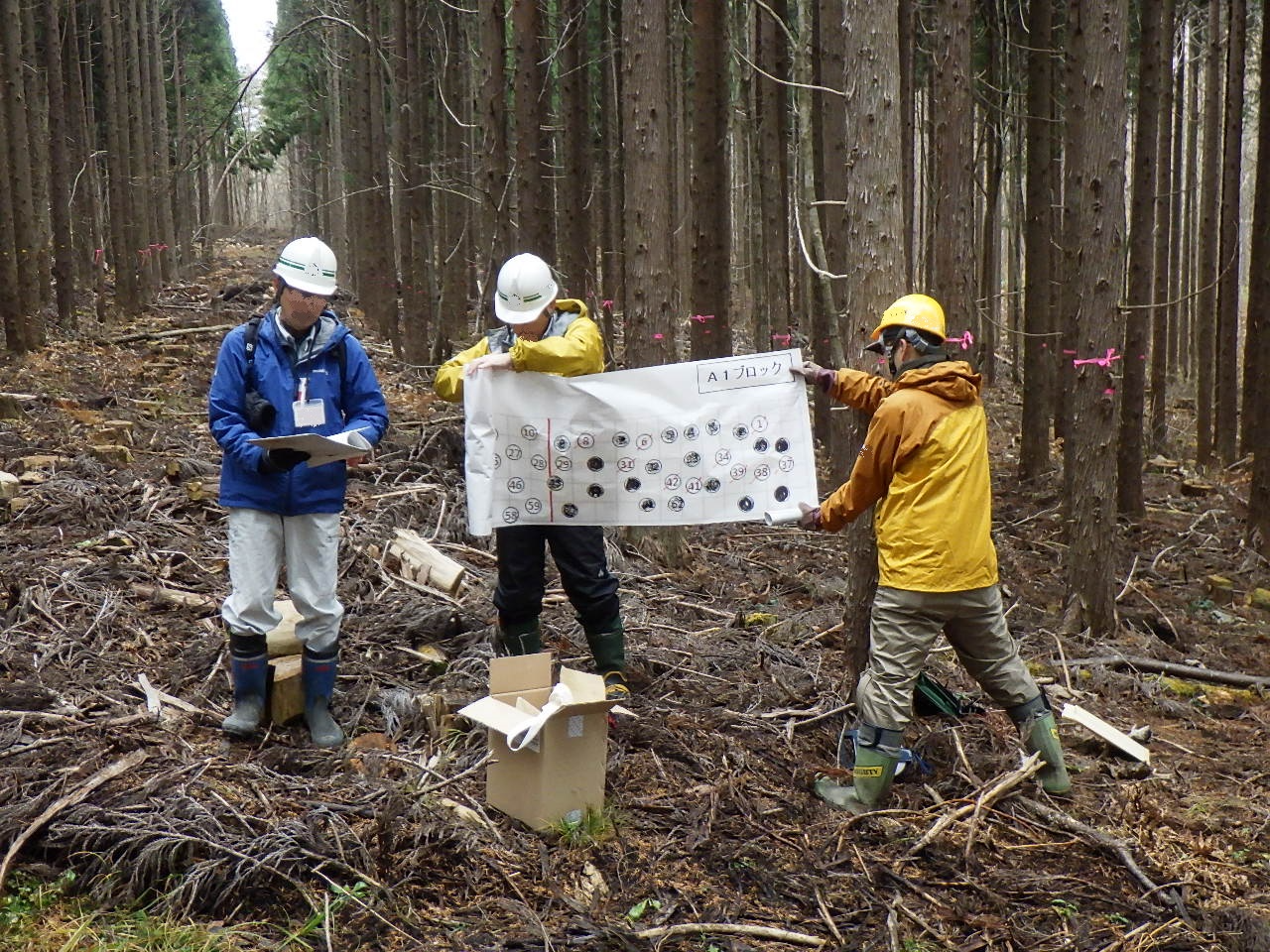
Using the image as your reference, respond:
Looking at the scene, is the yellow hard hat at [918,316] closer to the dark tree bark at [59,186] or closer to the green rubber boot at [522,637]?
the green rubber boot at [522,637]

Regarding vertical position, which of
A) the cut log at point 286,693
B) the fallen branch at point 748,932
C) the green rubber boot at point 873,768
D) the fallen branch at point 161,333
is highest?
the fallen branch at point 161,333

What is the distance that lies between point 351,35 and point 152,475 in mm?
14155

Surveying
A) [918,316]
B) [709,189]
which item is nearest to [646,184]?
[709,189]

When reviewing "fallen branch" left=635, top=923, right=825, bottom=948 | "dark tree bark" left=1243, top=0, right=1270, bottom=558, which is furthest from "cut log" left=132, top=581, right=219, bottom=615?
"dark tree bark" left=1243, top=0, right=1270, bottom=558

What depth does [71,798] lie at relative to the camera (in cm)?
421

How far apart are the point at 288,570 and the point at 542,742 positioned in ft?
5.02

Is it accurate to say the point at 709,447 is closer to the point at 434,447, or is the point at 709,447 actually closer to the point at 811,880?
the point at 811,880

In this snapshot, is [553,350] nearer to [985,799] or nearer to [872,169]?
[872,169]

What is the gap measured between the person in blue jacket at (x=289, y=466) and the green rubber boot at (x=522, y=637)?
896 millimetres

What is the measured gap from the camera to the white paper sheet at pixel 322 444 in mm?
4539

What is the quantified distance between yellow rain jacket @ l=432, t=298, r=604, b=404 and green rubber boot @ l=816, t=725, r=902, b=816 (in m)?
2.13

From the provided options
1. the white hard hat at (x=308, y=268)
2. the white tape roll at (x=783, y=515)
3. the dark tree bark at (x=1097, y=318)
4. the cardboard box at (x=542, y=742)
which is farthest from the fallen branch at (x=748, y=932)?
the dark tree bark at (x=1097, y=318)

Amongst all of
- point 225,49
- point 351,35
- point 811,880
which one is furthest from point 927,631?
point 225,49

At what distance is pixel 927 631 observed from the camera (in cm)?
471
